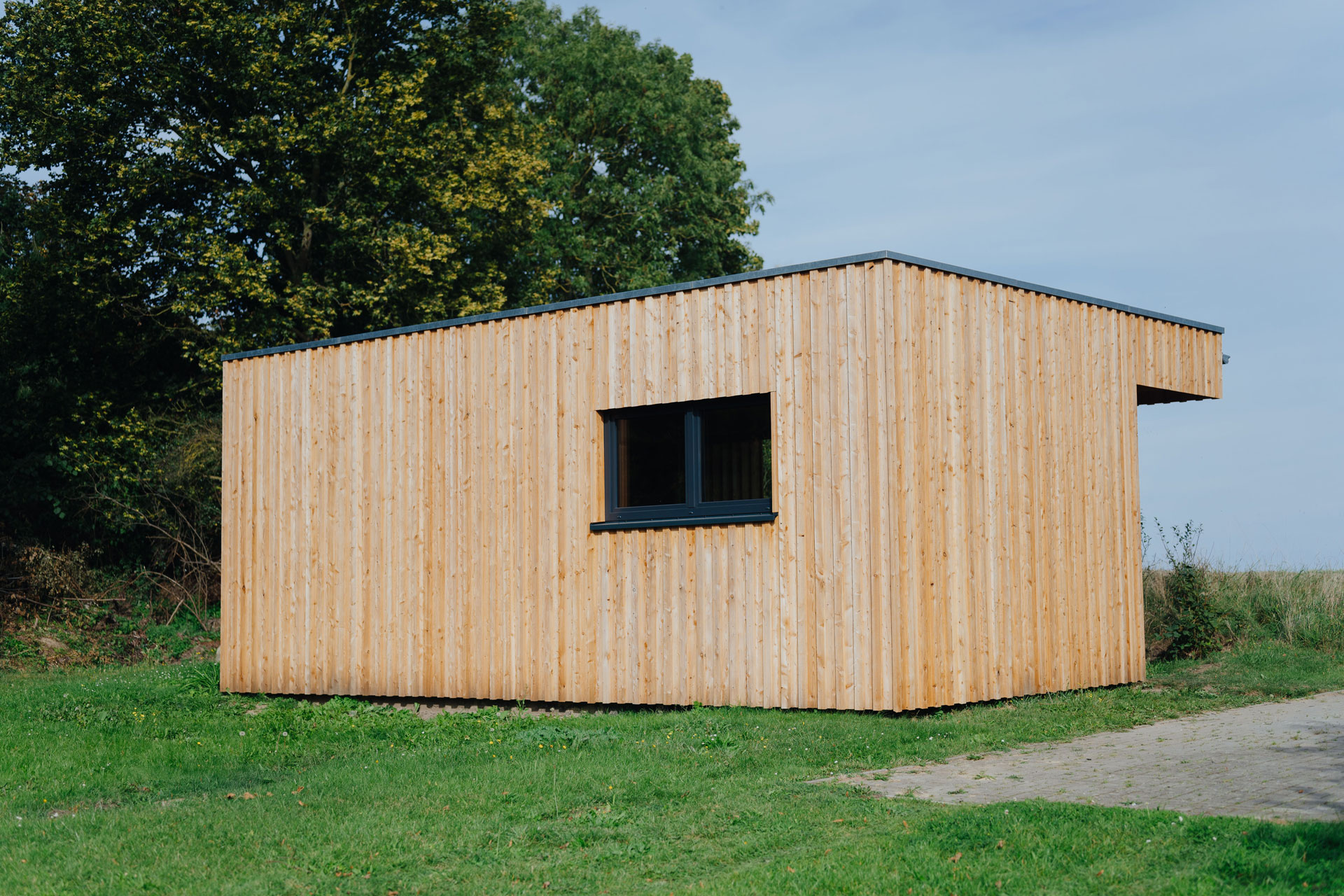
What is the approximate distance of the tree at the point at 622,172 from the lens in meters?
28.3

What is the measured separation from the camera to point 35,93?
68.2ft

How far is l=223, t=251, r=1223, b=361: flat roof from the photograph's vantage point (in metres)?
10.6

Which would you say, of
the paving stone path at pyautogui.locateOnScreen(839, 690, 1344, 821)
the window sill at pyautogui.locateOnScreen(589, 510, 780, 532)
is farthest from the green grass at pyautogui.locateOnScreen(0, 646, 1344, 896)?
the window sill at pyautogui.locateOnScreen(589, 510, 780, 532)

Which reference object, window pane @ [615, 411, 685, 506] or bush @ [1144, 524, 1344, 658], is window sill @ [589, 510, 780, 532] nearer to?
window pane @ [615, 411, 685, 506]

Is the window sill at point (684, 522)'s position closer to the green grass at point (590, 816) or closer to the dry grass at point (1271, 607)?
the green grass at point (590, 816)

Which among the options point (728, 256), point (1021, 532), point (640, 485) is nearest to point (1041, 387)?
point (1021, 532)

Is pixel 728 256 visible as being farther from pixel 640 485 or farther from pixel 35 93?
pixel 640 485

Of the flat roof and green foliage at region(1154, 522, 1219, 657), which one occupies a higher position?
the flat roof

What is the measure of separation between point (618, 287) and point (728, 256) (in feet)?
11.2

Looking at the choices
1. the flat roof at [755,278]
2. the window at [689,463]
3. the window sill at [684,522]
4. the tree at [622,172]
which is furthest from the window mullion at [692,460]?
the tree at [622,172]

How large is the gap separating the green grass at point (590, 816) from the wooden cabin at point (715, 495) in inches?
27.9

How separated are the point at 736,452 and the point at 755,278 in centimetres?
151

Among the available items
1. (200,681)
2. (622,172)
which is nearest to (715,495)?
(200,681)

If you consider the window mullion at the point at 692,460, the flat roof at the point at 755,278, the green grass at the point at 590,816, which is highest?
the flat roof at the point at 755,278
